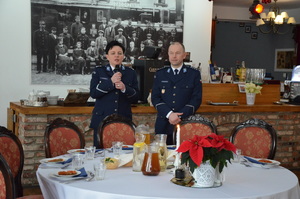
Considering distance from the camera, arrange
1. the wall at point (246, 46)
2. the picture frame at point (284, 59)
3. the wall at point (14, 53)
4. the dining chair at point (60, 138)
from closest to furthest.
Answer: the dining chair at point (60, 138), the wall at point (14, 53), the picture frame at point (284, 59), the wall at point (246, 46)

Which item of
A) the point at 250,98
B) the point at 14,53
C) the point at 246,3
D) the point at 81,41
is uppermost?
the point at 246,3

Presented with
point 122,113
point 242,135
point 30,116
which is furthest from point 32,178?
point 242,135

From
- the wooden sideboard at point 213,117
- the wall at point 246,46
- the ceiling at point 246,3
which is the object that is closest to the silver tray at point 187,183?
the wooden sideboard at point 213,117

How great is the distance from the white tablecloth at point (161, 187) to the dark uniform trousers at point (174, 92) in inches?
64.2

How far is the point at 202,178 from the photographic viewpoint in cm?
260

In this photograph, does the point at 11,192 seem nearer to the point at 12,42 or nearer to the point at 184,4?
the point at 12,42

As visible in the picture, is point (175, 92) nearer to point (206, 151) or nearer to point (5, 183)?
point (206, 151)

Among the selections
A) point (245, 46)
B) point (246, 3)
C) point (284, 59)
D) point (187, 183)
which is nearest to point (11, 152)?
point (187, 183)

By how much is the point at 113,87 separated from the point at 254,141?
141 cm

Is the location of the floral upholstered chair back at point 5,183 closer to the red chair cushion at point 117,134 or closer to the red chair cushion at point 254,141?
the red chair cushion at point 117,134

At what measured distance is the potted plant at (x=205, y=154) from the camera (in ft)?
8.37

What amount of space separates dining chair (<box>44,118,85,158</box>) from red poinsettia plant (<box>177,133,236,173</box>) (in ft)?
4.48

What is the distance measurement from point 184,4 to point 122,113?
3.90m

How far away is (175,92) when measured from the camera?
462 cm
